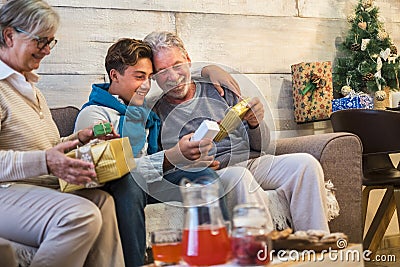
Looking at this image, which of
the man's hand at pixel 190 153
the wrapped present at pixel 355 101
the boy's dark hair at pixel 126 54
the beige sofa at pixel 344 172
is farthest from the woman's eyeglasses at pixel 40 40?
the wrapped present at pixel 355 101

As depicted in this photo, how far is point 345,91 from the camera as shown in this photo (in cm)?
352

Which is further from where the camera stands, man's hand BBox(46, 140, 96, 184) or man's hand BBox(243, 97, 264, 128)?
man's hand BBox(243, 97, 264, 128)

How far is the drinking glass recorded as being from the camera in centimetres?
146

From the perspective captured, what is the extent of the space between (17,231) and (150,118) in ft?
2.22

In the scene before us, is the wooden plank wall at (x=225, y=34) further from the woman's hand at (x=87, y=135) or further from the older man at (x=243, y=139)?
the woman's hand at (x=87, y=135)

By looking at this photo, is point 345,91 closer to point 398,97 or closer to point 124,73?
point 398,97

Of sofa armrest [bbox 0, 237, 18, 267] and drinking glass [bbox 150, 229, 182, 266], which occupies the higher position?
drinking glass [bbox 150, 229, 182, 266]

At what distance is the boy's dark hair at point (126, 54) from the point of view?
2.48m

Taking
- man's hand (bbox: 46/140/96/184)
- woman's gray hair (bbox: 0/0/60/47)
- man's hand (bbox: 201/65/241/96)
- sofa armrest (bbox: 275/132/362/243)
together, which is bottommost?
sofa armrest (bbox: 275/132/362/243)

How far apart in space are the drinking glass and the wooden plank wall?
161 cm

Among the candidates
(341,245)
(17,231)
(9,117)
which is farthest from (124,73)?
(341,245)

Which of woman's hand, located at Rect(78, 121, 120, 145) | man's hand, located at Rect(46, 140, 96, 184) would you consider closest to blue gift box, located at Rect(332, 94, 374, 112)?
woman's hand, located at Rect(78, 121, 120, 145)

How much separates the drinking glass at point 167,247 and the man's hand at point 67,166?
463mm

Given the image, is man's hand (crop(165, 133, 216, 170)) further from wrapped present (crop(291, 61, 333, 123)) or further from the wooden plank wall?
wrapped present (crop(291, 61, 333, 123))
